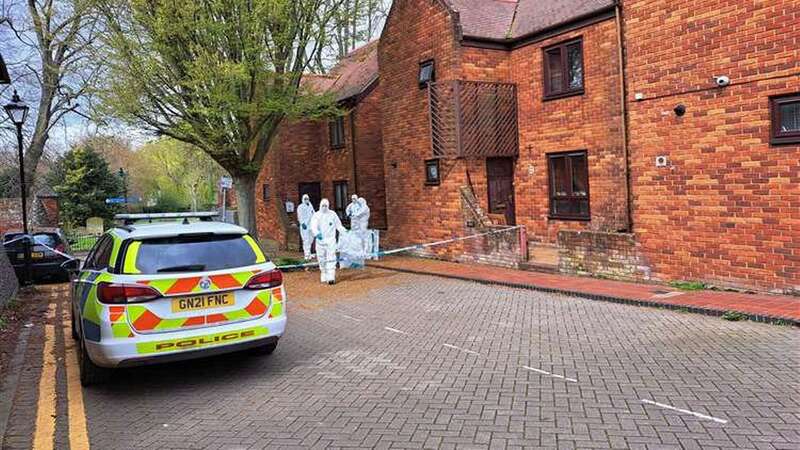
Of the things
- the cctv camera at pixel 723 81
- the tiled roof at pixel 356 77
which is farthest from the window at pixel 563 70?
the tiled roof at pixel 356 77

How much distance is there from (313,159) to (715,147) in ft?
57.3

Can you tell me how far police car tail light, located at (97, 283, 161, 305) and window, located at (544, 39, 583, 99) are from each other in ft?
37.3

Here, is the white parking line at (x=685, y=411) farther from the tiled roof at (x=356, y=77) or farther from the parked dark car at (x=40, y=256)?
the tiled roof at (x=356, y=77)

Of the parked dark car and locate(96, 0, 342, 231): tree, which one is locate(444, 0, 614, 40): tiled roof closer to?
locate(96, 0, 342, 231): tree

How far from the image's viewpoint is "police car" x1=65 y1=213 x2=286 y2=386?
5480 millimetres

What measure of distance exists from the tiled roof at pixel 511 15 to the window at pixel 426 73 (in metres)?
1.27

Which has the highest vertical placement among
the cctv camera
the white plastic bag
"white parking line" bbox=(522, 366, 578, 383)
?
the cctv camera

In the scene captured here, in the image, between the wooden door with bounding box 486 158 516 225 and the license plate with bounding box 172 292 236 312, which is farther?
the wooden door with bounding box 486 158 516 225

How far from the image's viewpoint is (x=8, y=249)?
15.8m

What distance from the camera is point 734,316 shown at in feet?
26.3

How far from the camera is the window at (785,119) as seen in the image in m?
8.81

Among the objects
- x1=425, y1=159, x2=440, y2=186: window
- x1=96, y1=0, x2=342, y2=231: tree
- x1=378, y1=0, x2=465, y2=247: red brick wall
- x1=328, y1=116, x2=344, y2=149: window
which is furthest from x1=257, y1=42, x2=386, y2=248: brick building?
x1=96, y1=0, x2=342, y2=231: tree

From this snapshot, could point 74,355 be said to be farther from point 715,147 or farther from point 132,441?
point 715,147

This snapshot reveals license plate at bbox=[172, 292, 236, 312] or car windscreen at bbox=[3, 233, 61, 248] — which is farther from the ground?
car windscreen at bbox=[3, 233, 61, 248]
